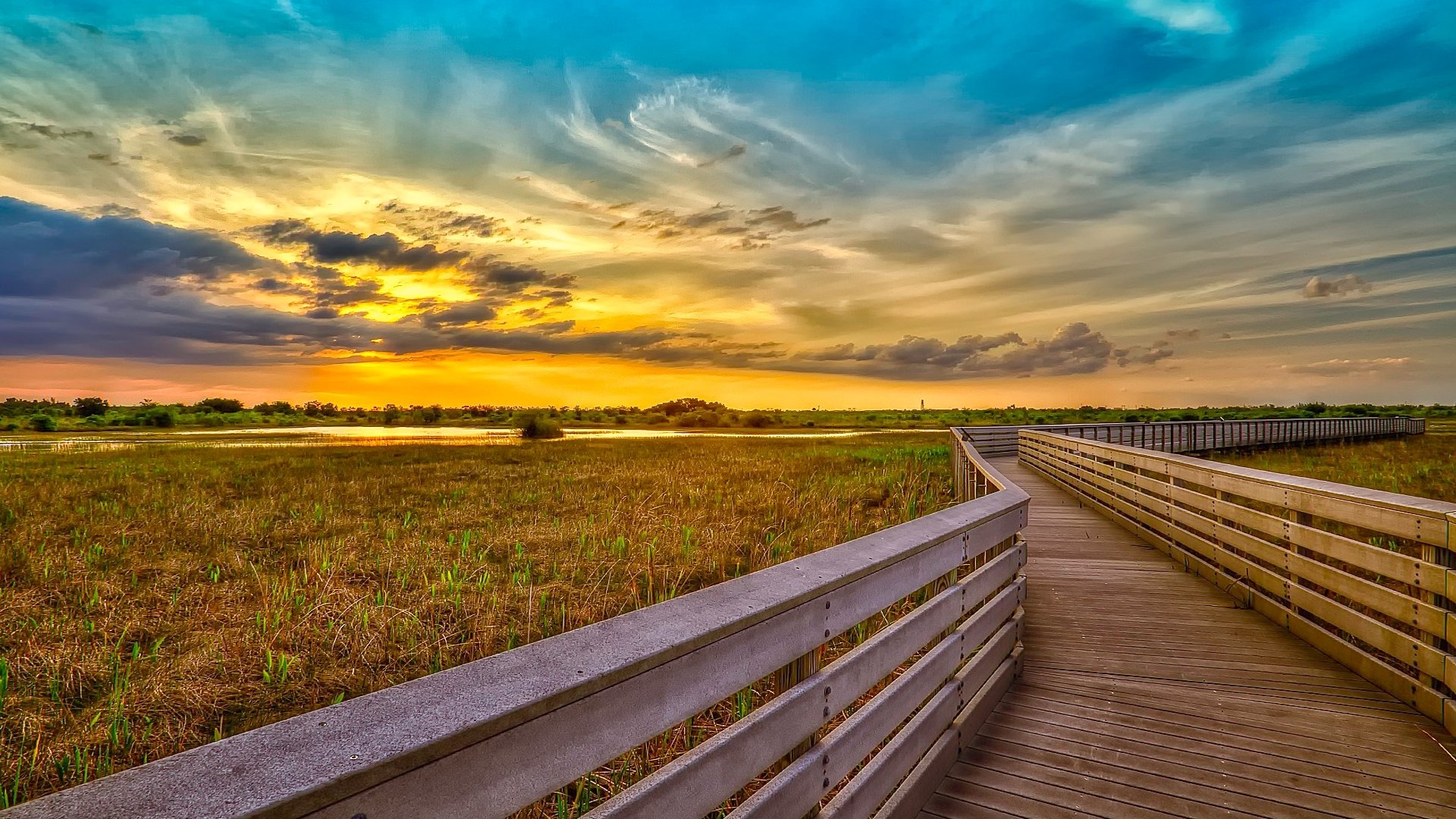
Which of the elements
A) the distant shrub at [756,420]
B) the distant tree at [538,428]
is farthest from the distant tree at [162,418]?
the distant shrub at [756,420]

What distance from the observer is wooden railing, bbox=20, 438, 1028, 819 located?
3.71 feet

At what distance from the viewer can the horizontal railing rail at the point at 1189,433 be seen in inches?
1119

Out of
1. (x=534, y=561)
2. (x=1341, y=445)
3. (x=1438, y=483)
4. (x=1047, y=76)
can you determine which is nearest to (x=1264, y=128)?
(x=1047, y=76)

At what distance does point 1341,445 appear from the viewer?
123ft

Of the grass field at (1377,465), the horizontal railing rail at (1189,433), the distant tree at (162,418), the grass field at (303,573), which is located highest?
the distant tree at (162,418)

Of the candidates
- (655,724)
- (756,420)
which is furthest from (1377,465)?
(756,420)

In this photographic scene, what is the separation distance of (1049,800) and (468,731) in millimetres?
3249

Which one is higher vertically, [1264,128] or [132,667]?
[1264,128]

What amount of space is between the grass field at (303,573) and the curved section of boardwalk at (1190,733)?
3982mm

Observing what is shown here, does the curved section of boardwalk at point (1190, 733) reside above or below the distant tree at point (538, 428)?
below

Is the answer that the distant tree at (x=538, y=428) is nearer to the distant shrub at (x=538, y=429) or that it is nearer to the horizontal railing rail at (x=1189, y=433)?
the distant shrub at (x=538, y=429)

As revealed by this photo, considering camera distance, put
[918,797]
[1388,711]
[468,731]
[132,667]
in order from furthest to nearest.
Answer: [132,667] < [1388,711] < [918,797] < [468,731]

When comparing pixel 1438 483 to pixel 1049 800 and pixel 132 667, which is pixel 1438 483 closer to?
pixel 1049 800

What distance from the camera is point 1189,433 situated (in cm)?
3250
